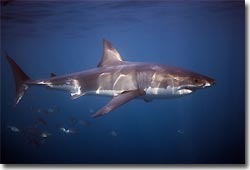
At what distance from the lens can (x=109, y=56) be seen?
4770 millimetres

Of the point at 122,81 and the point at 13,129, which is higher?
the point at 122,81

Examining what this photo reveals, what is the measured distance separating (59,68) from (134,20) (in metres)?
24.3

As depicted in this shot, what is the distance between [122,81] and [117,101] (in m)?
0.78

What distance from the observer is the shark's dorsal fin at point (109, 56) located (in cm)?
471

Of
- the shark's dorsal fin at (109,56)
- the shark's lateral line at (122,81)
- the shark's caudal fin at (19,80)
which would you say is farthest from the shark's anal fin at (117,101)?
the shark's caudal fin at (19,80)

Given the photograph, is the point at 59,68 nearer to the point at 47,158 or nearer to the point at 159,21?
the point at 159,21

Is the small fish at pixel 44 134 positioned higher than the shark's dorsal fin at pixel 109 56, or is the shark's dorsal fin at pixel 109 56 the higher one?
the shark's dorsal fin at pixel 109 56

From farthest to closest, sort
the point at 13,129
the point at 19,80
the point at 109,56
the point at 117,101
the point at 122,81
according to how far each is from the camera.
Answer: the point at 109,56, the point at 19,80, the point at 13,129, the point at 122,81, the point at 117,101

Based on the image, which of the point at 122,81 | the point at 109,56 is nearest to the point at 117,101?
the point at 122,81

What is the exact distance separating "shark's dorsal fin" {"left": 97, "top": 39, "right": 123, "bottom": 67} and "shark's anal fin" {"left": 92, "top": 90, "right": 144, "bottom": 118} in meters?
1.05

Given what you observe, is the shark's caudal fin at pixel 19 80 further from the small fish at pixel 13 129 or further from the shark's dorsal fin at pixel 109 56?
the shark's dorsal fin at pixel 109 56

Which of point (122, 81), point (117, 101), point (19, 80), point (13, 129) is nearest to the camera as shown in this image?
point (117, 101)

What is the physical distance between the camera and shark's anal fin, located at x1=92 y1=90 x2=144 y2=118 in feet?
10.2

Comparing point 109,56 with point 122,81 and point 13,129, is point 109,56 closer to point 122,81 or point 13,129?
point 122,81
